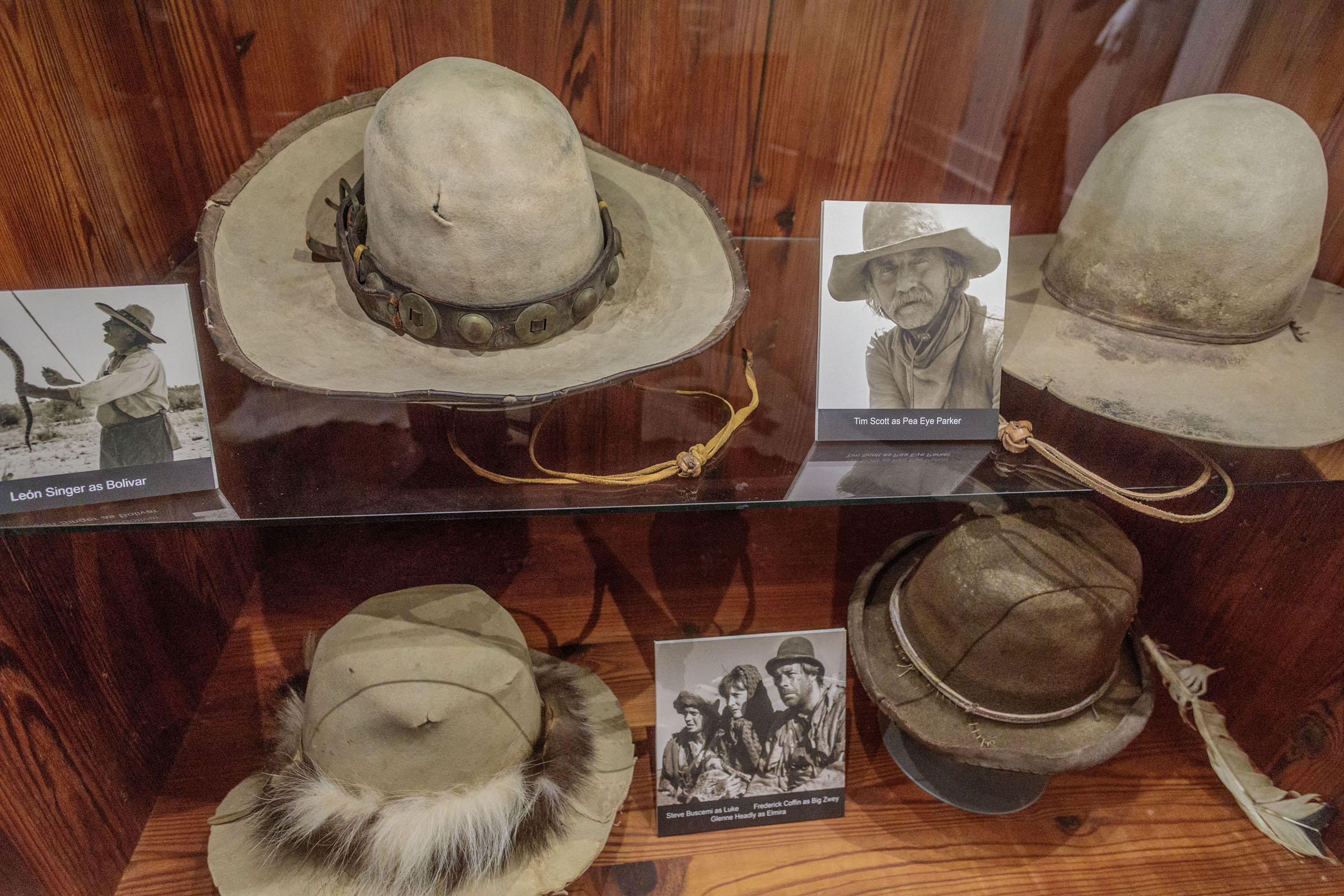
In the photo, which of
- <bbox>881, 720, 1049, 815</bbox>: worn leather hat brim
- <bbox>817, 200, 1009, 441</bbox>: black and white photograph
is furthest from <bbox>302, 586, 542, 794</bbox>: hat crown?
<bbox>881, 720, 1049, 815</bbox>: worn leather hat brim

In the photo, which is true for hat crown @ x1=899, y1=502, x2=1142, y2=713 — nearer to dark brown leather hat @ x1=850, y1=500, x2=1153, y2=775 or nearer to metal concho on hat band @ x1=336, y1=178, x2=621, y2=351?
dark brown leather hat @ x1=850, y1=500, x2=1153, y2=775

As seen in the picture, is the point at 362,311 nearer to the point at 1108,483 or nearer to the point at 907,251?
the point at 907,251

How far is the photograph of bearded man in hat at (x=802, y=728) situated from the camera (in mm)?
1084

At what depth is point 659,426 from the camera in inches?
39.6

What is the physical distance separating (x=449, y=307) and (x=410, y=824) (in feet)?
1.99

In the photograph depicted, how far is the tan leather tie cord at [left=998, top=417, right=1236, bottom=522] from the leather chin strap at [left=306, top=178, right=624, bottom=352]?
1.69 ft

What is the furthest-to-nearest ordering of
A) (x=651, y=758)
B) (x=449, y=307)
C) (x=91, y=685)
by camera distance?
(x=651, y=758) < (x=91, y=685) < (x=449, y=307)

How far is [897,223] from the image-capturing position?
0.92 meters

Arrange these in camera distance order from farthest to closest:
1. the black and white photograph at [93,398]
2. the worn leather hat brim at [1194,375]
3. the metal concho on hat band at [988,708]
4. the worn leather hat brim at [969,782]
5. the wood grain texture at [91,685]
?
the worn leather hat brim at [969,782], the metal concho on hat band at [988,708], the worn leather hat brim at [1194,375], the wood grain texture at [91,685], the black and white photograph at [93,398]

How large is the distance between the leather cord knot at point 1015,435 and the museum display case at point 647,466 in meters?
0.02

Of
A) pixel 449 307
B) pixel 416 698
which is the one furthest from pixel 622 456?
pixel 416 698

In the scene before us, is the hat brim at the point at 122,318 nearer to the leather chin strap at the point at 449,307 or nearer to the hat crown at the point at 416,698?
the leather chin strap at the point at 449,307

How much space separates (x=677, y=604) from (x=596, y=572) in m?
0.16

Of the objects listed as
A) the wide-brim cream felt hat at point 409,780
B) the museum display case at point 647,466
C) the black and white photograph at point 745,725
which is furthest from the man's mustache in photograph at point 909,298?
the wide-brim cream felt hat at point 409,780
